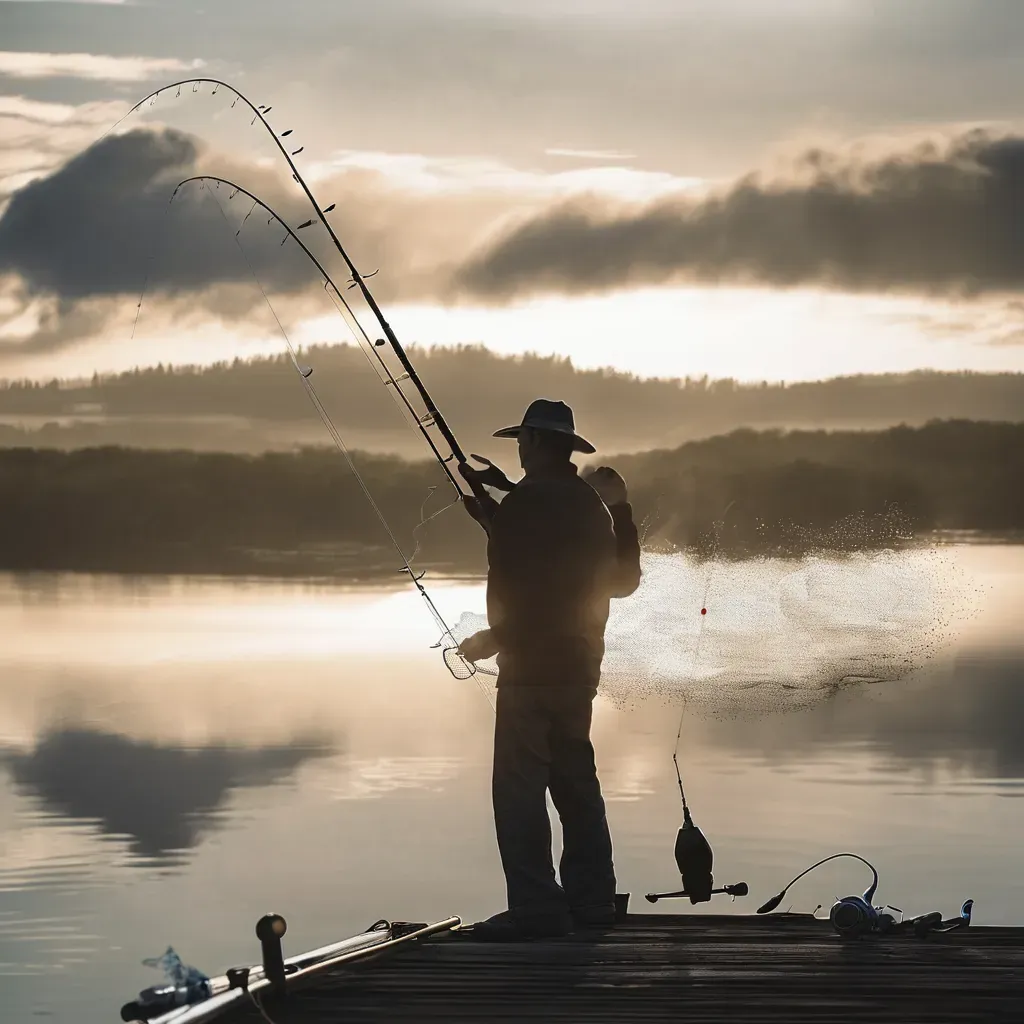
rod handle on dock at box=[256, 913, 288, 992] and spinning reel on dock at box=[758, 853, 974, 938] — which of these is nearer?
rod handle on dock at box=[256, 913, 288, 992]

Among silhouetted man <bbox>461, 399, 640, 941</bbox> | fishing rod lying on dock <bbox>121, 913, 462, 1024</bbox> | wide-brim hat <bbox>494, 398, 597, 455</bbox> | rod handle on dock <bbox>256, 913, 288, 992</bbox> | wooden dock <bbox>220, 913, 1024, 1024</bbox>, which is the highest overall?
wide-brim hat <bbox>494, 398, 597, 455</bbox>

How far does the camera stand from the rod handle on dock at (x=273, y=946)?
6.77m

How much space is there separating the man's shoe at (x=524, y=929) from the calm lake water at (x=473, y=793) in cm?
1040

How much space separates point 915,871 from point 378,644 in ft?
277

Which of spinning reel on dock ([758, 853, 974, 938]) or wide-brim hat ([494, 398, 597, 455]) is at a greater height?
wide-brim hat ([494, 398, 597, 455])

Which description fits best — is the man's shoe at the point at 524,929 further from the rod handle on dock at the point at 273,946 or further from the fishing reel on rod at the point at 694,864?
the rod handle on dock at the point at 273,946

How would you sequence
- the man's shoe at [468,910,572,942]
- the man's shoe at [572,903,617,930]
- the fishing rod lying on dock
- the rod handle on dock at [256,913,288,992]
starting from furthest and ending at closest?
the man's shoe at [572,903,617,930] < the man's shoe at [468,910,572,942] < the rod handle on dock at [256,913,288,992] < the fishing rod lying on dock

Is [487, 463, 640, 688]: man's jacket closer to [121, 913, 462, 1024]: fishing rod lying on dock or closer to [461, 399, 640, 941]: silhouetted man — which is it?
[461, 399, 640, 941]: silhouetted man

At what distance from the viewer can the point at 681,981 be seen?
744cm

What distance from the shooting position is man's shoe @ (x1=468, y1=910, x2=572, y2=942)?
28.2 ft

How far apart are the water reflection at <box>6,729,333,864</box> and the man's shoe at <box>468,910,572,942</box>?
68.3ft

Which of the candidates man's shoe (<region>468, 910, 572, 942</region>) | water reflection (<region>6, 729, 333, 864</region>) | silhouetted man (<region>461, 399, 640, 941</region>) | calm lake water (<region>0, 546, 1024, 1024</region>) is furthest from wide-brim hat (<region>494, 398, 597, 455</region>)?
water reflection (<region>6, 729, 333, 864</region>)

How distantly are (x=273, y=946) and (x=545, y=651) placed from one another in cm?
237

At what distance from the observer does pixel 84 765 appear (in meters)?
48.7
